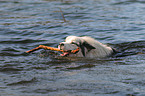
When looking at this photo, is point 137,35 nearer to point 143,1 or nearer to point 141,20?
point 141,20

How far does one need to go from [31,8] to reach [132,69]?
10.7 m

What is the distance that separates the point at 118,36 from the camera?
1115 cm

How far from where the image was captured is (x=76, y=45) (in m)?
7.84

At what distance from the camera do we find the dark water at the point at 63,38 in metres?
5.88

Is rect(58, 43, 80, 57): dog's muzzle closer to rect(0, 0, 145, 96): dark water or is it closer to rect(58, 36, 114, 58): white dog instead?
rect(58, 36, 114, 58): white dog

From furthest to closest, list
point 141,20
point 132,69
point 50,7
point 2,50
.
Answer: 1. point 50,7
2. point 141,20
3. point 2,50
4. point 132,69

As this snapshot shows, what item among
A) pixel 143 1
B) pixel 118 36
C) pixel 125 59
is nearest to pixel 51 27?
pixel 118 36

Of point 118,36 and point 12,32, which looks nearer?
point 118,36

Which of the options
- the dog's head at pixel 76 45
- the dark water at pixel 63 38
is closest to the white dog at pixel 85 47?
the dog's head at pixel 76 45

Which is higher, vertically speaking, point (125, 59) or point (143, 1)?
point (143, 1)

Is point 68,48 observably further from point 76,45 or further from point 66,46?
point 76,45

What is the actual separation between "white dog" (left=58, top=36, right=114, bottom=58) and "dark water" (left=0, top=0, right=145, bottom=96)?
0.69 feet

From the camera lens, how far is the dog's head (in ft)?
25.2

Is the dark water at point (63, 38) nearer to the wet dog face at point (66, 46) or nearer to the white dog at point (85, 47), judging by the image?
the white dog at point (85, 47)
